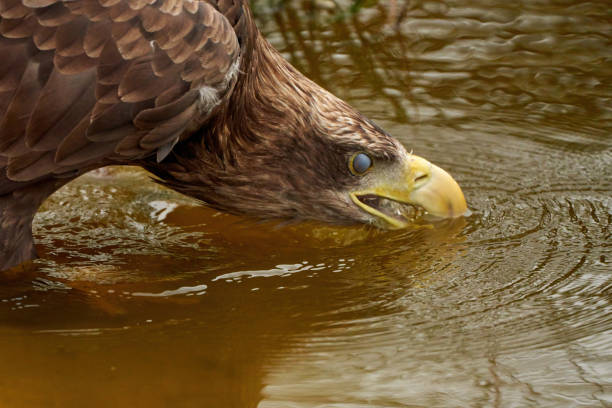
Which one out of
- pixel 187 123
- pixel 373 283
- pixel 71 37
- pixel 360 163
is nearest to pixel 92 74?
pixel 71 37

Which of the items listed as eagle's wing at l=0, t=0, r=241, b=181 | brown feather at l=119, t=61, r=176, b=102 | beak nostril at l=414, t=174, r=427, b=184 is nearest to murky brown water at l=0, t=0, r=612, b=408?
beak nostril at l=414, t=174, r=427, b=184

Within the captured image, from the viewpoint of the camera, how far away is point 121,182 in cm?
473

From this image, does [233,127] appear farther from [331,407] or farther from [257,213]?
[331,407]

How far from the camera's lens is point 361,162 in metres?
3.86

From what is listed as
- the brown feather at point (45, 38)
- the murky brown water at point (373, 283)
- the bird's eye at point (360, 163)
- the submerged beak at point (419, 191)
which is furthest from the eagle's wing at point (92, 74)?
the submerged beak at point (419, 191)

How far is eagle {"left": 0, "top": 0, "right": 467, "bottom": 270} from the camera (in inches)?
132

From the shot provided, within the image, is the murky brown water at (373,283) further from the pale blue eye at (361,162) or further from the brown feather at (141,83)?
the brown feather at (141,83)

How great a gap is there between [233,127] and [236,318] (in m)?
0.76

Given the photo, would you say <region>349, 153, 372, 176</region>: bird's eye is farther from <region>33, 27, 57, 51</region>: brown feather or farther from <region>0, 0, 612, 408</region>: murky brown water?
<region>33, 27, 57, 51</region>: brown feather

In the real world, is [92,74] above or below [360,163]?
above

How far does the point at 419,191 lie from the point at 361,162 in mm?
252

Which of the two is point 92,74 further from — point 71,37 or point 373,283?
point 373,283

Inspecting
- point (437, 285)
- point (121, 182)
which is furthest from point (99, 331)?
point (121, 182)

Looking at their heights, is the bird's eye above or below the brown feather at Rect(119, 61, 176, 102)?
below
